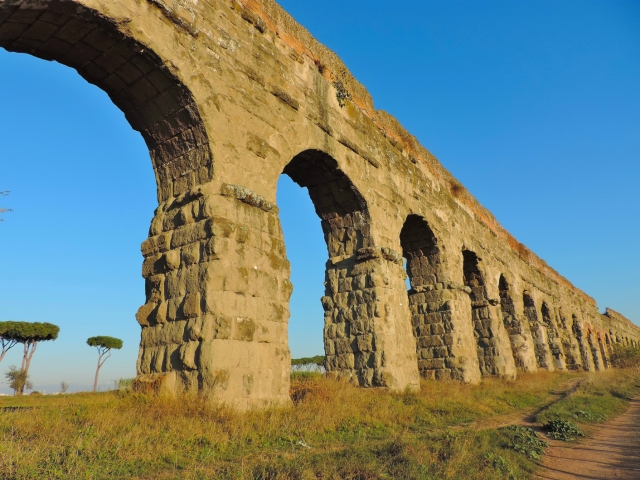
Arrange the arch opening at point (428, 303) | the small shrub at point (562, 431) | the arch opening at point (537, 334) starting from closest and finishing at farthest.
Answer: the small shrub at point (562, 431), the arch opening at point (428, 303), the arch opening at point (537, 334)

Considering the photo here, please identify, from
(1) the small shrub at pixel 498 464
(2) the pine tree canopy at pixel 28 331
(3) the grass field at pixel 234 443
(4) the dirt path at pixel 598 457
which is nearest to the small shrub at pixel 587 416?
(4) the dirt path at pixel 598 457

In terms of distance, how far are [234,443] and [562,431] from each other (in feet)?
15.4

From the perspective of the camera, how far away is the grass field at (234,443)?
3082mm

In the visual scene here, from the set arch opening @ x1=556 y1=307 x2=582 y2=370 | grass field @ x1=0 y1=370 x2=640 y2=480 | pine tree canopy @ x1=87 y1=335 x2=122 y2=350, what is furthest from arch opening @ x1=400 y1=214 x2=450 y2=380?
pine tree canopy @ x1=87 y1=335 x2=122 y2=350

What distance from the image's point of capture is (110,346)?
32.3 meters

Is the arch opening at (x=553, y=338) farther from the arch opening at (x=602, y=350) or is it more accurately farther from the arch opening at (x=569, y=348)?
the arch opening at (x=602, y=350)

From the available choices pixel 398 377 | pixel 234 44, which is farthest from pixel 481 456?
pixel 234 44

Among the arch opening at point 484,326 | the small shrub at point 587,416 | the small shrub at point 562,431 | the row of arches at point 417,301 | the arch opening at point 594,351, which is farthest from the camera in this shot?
the arch opening at point 594,351

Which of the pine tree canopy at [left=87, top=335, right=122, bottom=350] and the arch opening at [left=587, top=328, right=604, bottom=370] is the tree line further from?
the arch opening at [left=587, top=328, right=604, bottom=370]

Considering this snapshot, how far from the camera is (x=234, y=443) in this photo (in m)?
3.95

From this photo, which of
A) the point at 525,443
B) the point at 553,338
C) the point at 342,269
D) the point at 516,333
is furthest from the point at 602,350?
the point at 525,443

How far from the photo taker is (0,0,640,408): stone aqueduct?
4957mm

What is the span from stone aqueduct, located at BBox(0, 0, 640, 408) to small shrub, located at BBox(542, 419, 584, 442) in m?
2.41

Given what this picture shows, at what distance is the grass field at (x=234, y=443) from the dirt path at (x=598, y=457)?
0.96 ft
